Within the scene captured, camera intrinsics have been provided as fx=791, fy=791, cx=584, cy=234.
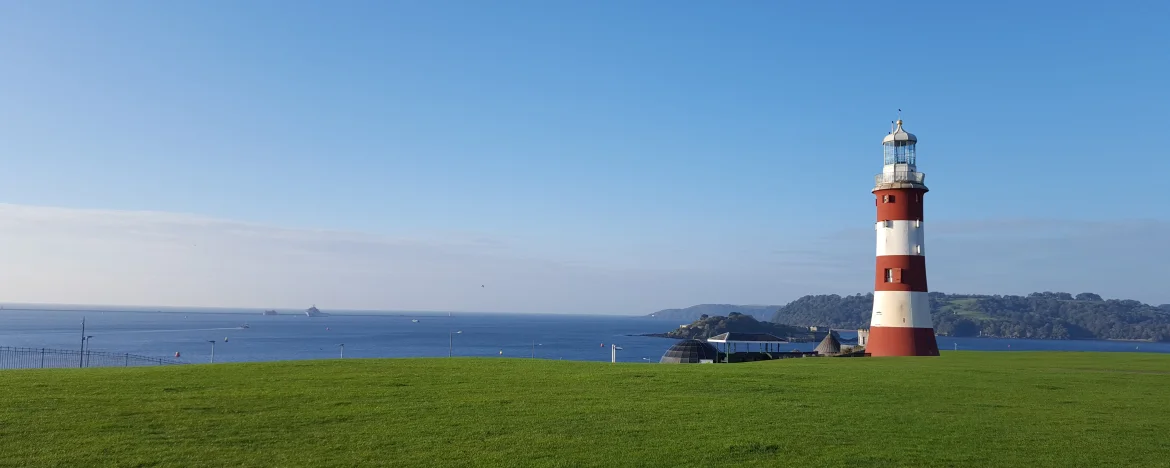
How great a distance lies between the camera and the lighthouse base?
32.6 m

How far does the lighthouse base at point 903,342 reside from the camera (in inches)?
1284

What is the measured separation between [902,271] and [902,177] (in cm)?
396

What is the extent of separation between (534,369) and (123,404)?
9.84 m

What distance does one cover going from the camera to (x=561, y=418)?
13188 mm

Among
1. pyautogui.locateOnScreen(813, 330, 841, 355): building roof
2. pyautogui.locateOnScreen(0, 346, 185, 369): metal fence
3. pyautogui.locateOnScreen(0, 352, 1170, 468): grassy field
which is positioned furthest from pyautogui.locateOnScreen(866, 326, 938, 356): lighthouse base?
pyautogui.locateOnScreen(0, 346, 185, 369): metal fence

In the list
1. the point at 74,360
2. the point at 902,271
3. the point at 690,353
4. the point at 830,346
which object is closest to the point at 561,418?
the point at 902,271

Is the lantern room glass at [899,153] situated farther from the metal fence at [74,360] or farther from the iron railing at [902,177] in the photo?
the metal fence at [74,360]

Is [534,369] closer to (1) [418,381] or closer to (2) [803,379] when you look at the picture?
(1) [418,381]

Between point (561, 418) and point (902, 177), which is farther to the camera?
point (902, 177)

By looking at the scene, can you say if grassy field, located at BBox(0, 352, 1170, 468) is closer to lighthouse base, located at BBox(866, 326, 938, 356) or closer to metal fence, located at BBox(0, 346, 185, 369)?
lighthouse base, located at BBox(866, 326, 938, 356)

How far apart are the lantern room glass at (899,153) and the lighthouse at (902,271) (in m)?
0.68

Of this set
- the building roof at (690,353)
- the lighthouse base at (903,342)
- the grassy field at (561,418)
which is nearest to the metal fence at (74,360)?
the building roof at (690,353)

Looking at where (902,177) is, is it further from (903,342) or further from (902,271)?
(903,342)

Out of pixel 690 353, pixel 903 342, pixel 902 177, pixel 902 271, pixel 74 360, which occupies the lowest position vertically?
pixel 74 360
